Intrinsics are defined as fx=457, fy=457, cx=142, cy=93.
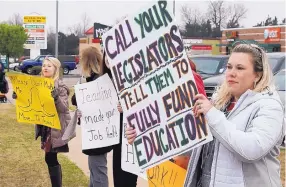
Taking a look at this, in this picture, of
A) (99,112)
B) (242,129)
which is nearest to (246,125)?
(242,129)

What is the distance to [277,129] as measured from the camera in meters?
2.24

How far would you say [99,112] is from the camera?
178 inches

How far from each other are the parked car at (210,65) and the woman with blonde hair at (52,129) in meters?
7.48

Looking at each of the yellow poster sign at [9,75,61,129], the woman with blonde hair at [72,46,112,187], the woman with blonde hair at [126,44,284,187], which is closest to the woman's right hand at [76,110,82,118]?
the woman with blonde hair at [72,46,112,187]

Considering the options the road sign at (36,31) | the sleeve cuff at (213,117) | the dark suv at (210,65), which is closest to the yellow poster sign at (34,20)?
the road sign at (36,31)

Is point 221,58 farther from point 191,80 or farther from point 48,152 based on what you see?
point 191,80

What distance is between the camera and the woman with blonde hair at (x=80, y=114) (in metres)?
4.49

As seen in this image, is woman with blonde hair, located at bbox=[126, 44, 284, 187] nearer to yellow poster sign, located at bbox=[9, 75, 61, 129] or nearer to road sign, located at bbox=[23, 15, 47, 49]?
yellow poster sign, located at bbox=[9, 75, 61, 129]

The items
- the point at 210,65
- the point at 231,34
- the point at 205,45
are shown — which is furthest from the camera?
the point at 205,45

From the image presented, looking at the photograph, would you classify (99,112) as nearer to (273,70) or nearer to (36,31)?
(273,70)

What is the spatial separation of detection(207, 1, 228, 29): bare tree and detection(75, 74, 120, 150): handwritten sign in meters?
71.8

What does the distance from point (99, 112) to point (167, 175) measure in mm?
1389

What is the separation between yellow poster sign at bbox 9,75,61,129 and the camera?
4942 mm

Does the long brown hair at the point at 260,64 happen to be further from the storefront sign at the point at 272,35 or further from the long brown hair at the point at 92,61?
the storefront sign at the point at 272,35
